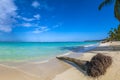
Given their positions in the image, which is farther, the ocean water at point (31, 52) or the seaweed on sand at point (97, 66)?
the ocean water at point (31, 52)

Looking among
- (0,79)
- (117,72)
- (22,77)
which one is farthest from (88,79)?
(0,79)

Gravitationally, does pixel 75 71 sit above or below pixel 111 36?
below

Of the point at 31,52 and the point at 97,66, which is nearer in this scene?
the point at 97,66

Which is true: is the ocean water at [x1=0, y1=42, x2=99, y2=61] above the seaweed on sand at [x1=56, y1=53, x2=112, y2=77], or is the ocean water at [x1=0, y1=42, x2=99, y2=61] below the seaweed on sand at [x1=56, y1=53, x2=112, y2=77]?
above

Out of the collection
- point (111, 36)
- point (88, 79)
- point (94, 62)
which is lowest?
point (88, 79)

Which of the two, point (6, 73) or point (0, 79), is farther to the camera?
point (6, 73)

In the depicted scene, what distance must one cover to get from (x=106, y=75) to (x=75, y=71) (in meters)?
1.31

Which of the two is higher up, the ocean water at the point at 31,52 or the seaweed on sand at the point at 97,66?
the ocean water at the point at 31,52

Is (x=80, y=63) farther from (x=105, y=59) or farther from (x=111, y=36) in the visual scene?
(x=111, y=36)

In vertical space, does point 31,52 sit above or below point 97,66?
above

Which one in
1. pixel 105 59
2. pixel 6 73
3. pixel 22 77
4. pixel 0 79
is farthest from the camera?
pixel 105 59

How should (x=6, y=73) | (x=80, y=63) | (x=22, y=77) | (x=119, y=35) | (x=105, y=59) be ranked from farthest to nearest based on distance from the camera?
(x=119, y=35) → (x=80, y=63) → (x=105, y=59) → (x=6, y=73) → (x=22, y=77)

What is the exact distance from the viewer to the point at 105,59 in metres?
7.31

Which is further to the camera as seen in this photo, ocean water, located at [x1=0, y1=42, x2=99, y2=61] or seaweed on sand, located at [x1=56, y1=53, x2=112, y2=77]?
ocean water, located at [x1=0, y1=42, x2=99, y2=61]
